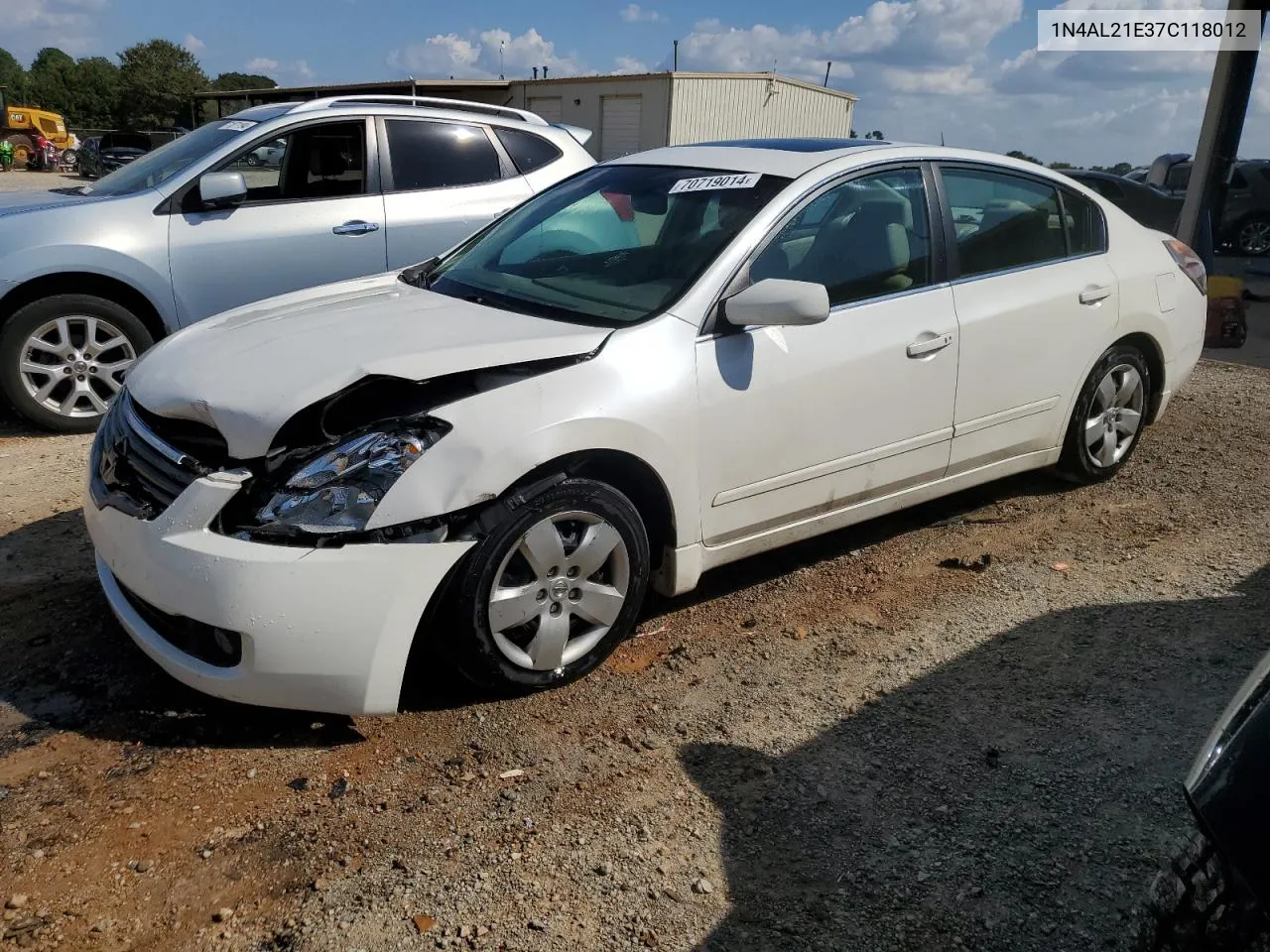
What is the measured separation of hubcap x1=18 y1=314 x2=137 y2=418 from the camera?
579cm

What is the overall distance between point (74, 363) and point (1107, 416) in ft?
18.1

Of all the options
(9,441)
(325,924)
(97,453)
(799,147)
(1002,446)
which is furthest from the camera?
(9,441)

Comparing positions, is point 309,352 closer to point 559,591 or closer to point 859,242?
point 559,591

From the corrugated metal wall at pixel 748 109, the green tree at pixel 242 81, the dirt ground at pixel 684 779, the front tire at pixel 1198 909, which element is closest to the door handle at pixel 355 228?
the dirt ground at pixel 684 779

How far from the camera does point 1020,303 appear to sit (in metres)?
4.44

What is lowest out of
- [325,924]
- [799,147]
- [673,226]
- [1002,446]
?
[325,924]

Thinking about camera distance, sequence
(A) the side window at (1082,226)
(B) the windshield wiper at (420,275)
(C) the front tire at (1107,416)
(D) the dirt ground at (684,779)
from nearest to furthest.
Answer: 1. (D) the dirt ground at (684,779)
2. (B) the windshield wiper at (420,275)
3. (A) the side window at (1082,226)
4. (C) the front tire at (1107,416)

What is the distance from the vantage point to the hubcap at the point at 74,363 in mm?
5785

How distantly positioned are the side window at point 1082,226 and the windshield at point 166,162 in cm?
465

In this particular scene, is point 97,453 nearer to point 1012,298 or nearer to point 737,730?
point 737,730

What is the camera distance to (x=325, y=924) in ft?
7.77

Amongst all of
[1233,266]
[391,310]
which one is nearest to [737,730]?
[391,310]

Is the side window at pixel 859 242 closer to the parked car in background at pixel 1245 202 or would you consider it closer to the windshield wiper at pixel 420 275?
the windshield wiper at pixel 420 275

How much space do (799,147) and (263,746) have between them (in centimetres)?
300
